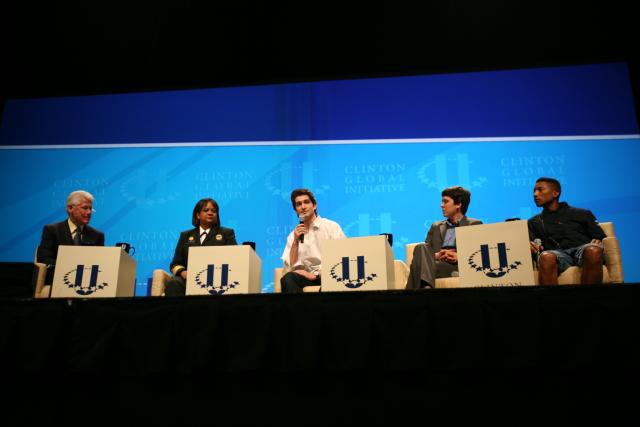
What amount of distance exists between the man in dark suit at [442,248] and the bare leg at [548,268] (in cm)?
52

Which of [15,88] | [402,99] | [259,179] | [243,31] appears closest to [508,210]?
[402,99]

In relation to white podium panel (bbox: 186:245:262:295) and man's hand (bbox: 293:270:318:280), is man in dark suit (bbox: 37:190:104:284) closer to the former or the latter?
white podium panel (bbox: 186:245:262:295)

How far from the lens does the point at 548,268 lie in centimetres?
339

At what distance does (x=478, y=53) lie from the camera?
482 cm

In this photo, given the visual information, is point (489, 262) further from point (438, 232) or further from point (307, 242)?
point (307, 242)

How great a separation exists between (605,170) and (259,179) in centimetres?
268

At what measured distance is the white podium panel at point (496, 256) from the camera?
9.27 feet

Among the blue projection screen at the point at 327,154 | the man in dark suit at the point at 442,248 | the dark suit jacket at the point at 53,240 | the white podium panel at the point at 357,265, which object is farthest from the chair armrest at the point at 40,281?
the man in dark suit at the point at 442,248

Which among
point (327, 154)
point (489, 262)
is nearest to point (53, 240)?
point (327, 154)

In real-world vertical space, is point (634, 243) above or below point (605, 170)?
below

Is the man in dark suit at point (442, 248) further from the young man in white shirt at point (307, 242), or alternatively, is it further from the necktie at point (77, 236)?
the necktie at point (77, 236)

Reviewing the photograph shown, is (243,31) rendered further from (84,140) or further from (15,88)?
(15,88)

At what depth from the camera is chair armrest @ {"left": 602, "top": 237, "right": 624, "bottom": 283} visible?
3.51m

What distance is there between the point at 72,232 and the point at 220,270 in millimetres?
1652
